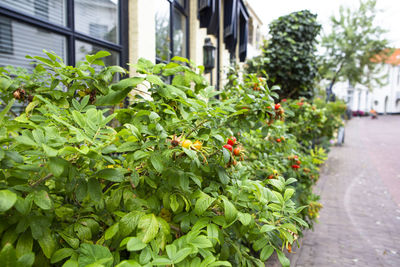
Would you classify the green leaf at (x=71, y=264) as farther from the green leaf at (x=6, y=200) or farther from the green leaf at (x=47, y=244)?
the green leaf at (x=6, y=200)

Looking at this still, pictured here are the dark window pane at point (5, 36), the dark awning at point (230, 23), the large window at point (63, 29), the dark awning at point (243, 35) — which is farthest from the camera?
the dark awning at point (243, 35)

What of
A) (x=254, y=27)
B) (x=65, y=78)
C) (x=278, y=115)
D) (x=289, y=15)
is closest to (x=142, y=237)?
(x=65, y=78)

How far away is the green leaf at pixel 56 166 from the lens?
0.95 m

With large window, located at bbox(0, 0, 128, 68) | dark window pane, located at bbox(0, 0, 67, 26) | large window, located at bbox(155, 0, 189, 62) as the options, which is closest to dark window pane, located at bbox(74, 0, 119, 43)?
large window, located at bbox(0, 0, 128, 68)

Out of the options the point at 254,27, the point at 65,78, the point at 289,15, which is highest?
the point at 254,27

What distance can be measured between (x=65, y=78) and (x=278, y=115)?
1359 millimetres

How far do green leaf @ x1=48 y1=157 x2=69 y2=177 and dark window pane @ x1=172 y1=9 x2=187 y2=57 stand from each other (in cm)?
565

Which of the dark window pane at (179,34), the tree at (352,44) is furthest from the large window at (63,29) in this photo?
the tree at (352,44)

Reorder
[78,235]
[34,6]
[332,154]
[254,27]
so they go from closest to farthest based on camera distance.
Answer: [78,235]
[34,6]
[332,154]
[254,27]

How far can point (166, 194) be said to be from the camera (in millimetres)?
1400

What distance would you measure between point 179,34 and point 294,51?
8.52ft

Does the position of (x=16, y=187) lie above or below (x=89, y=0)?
below

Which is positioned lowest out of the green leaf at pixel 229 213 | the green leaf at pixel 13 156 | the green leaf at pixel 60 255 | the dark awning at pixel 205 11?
the green leaf at pixel 60 255

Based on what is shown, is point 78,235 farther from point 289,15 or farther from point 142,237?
point 289,15
